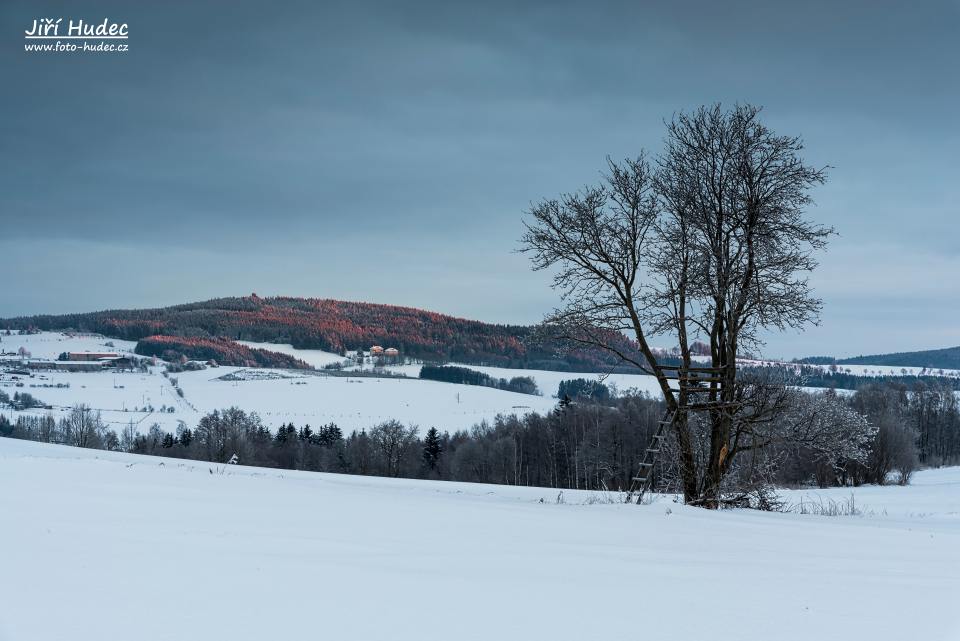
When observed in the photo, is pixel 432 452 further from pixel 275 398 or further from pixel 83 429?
pixel 275 398

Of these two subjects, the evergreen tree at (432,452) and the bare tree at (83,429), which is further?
the evergreen tree at (432,452)

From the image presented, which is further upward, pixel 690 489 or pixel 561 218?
pixel 561 218

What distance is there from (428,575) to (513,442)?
267 ft

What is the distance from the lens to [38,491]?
357 inches

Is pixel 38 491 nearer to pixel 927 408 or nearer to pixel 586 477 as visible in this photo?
pixel 586 477

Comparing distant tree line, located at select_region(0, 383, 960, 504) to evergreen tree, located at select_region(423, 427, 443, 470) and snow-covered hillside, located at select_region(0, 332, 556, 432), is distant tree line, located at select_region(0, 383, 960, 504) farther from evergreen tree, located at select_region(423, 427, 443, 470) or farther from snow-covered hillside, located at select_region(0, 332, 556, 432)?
snow-covered hillside, located at select_region(0, 332, 556, 432)

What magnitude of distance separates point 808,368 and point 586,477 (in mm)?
63163

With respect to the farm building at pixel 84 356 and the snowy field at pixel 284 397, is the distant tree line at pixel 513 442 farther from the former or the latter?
the farm building at pixel 84 356

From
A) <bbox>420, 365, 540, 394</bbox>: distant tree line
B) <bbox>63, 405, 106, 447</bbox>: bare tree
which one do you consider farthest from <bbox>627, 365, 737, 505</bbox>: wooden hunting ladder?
<bbox>420, 365, 540, 394</bbox>: distant tree line

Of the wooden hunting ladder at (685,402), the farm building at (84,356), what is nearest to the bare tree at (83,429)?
the wooden hunting ladder at (685,402)

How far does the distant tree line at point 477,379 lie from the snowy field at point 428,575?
163 metres

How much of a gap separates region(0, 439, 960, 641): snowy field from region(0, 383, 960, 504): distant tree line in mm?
53507

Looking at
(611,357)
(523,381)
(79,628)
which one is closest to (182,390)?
(523,381)

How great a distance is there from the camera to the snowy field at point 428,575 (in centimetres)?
457
